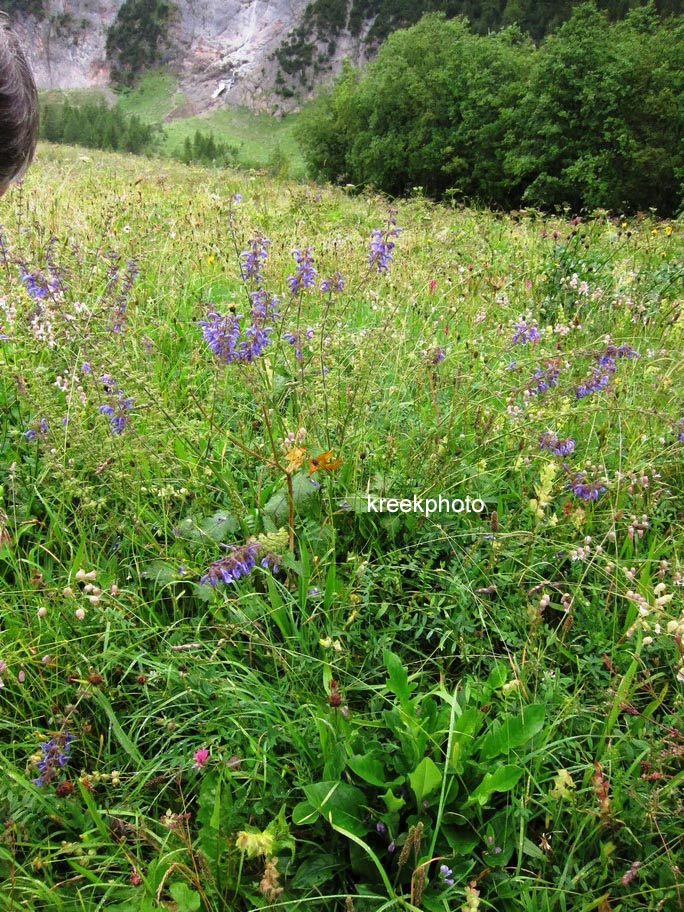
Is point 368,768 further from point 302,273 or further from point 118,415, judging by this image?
point 302,273

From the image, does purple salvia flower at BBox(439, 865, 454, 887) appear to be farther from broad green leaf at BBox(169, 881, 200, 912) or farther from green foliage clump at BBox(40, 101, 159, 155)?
green foliage clump at BBox(40, 101, 159, 155)

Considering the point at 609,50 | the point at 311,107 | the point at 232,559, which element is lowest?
the point at 232,559

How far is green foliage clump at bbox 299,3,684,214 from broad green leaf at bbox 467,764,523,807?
2081cm

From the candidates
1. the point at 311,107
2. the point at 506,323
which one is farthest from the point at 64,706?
the point at 311,107

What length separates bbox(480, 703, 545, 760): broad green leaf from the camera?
1.34 meters

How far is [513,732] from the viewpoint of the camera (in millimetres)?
1355

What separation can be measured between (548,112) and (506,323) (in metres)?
28.0

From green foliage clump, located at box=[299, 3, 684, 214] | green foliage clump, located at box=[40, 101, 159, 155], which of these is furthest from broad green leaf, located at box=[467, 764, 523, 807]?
green foliage clump, located at box=[40, 101, 159, 155]

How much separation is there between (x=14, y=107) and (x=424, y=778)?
1.91 meters

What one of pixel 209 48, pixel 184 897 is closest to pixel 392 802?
pixel 184 897

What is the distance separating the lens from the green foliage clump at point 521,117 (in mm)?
24281

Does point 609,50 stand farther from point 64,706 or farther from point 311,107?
point 64,706

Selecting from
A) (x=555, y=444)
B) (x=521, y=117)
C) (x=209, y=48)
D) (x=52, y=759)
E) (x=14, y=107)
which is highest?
(x=209, y=48)

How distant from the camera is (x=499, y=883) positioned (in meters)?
1.25
